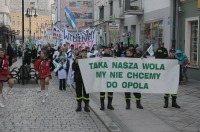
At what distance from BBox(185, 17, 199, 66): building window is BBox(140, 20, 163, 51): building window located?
369 centimetres

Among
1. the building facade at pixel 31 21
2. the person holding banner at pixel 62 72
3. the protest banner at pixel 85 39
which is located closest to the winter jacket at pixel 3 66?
the person holding banner at pixel 62 72

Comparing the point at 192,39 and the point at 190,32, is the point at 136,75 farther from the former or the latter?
the point at 190,32

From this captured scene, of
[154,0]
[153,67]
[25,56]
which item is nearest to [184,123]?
[153,67]

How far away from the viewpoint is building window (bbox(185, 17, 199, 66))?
58.5 ft

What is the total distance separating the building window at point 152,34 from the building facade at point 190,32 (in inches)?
118

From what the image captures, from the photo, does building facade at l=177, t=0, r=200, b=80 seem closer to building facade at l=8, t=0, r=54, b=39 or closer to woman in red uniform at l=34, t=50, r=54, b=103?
woman in red uniform at l=34, t=50, r=54, b=103

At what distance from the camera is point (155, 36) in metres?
23.4

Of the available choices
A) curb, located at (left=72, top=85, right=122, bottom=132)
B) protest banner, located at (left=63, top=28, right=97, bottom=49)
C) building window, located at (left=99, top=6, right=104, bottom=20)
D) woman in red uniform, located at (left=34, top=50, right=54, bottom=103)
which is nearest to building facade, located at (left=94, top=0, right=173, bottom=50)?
protest banner, located at (left=63, top=28, right=97, bottom=49)

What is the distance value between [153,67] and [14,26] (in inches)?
4433

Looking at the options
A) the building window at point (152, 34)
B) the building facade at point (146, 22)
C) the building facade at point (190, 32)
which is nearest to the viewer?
the building facade at point (190, 32)

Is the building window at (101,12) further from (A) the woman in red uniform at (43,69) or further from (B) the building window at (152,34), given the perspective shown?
(A) the woman in red uniform at (43,69)

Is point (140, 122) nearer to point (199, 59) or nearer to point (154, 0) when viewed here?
point (199, 59)

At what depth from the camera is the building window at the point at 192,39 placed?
17828 millimetres

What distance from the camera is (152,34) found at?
942 inches
